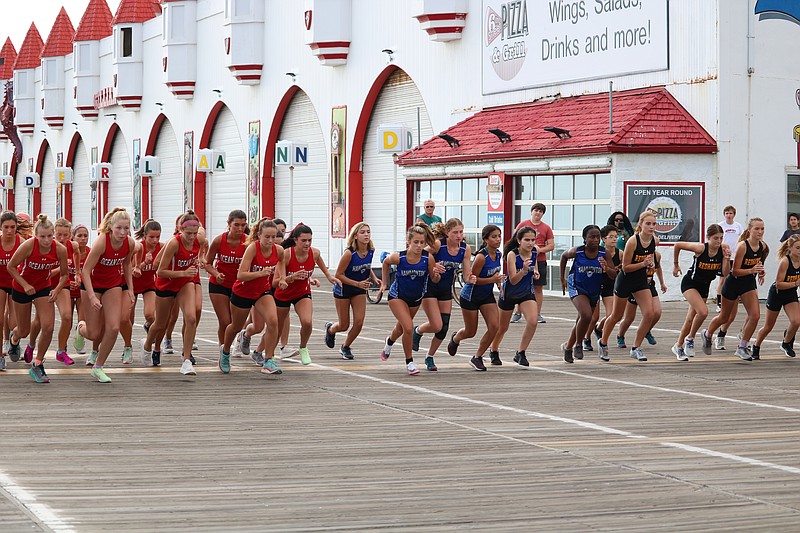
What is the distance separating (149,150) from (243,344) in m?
42.3

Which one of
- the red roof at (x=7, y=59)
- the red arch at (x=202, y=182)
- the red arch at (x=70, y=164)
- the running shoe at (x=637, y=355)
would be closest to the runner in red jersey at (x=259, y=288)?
the running shoe at (x=637, y=355)

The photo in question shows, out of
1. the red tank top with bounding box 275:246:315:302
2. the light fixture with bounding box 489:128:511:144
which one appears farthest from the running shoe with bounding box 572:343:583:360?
the light fixture with bounding box 489:128:511:144

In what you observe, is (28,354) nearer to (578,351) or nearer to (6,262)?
(6,262)

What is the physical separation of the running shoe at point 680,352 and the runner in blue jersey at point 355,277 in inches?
154

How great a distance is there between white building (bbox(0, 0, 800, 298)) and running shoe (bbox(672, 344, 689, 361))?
9731mm

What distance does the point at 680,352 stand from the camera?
17.0 meters

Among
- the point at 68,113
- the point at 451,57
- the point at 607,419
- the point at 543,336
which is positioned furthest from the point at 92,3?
the point at 607,419

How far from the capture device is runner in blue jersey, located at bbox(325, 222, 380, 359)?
52.7ft

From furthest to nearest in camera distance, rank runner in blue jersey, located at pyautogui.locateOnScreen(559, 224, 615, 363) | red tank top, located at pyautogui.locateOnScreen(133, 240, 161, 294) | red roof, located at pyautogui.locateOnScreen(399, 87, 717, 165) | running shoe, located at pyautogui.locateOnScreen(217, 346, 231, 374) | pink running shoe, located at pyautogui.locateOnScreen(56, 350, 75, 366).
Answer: red roof, located at pyautogui.locateOnScreen(399, 87, 717, 165) → runner in blue jersey, located at pyautogui.locateOnScreen(559, 224, 615, 363) → red tank top, located at pyautogui.locateOnScreen(133, 240, 161, 294) → pink running shoe, located at pyautogui.locateOnScreen(56, 350, 75, 366) → running shoe, located at pyautogui.locateOnScreen(217, 346, 231, 374)

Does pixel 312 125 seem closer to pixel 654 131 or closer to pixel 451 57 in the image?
pixel 451 57

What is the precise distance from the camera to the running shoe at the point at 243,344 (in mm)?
16891

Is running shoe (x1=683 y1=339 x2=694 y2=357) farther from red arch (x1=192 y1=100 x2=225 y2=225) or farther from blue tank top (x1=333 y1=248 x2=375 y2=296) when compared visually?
red arch (x1=192 y1=100 x2=225 y2=225)

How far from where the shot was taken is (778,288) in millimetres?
16891

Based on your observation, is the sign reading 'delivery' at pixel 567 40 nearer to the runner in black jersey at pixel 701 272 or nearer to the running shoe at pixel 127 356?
the runner in black jersey at pixel 701 272
